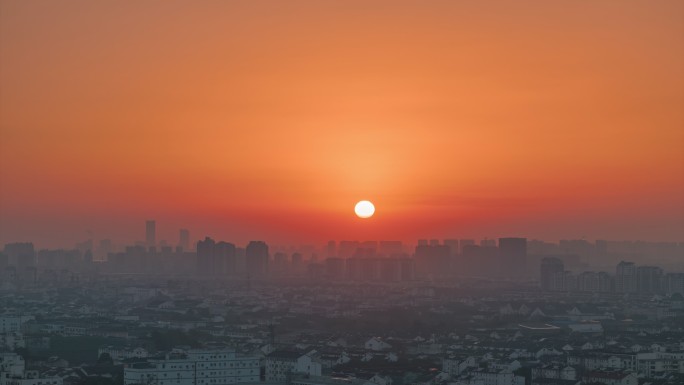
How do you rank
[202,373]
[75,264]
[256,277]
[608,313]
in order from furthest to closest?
[75,264] < [256,277] < [608,313] < [202,373]

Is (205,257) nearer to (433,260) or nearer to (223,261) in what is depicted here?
(223,261)

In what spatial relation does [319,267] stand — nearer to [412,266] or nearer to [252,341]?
[412,266]

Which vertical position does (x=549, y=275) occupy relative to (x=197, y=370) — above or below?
above

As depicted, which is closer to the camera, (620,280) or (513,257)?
(620,280)

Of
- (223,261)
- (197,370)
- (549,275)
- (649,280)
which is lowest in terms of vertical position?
(197,370)

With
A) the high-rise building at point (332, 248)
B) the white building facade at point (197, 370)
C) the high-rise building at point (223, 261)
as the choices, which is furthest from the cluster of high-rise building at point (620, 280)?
the white building facade at point (197, 370)

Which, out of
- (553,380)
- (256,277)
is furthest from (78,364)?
(256,277)

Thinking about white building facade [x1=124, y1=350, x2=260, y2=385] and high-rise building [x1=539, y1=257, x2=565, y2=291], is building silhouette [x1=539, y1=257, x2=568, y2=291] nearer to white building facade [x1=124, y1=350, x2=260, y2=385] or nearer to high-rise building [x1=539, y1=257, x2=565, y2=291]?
high-rise building [x1=539, y1=257, x2=565, y2=291]

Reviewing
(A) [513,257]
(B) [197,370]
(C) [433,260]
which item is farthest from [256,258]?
(B) [197,370]
